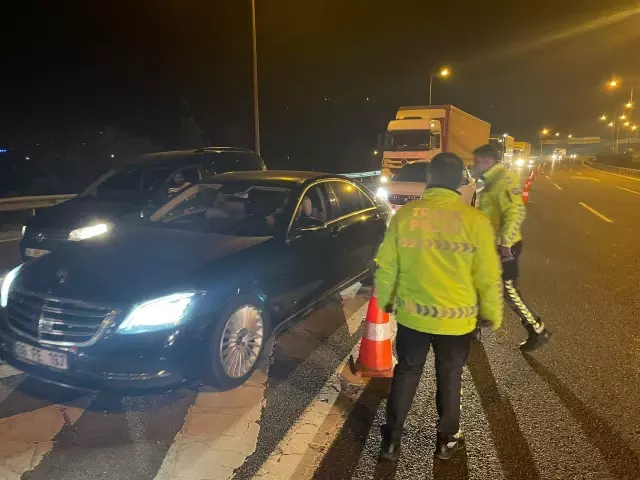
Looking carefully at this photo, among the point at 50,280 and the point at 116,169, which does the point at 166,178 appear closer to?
the point at 116,169

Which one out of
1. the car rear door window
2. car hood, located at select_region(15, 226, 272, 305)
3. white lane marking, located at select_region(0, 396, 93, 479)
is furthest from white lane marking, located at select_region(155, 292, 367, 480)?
the car rear door window

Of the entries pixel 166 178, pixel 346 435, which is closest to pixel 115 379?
pixel 346 435

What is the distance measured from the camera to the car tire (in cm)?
372

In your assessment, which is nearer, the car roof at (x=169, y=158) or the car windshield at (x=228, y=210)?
the car windshield at (x=228, y=210)

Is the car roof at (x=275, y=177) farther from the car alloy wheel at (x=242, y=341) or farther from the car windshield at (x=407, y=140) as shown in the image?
the car windshield at (x=407, y=140)

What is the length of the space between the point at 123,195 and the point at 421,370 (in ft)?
20.0

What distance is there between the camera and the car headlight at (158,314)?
11.3ft

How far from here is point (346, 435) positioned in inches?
132

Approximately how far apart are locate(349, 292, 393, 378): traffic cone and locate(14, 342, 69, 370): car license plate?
2.07 meters

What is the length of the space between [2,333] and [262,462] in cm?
211

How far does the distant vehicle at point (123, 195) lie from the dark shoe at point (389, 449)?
382 cm

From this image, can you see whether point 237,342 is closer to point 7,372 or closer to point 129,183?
point 7,372

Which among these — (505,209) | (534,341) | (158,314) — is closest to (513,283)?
(534,341)

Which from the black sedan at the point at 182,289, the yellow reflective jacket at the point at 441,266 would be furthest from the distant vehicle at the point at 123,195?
the yellow reflective jacket at the point at 441,266
